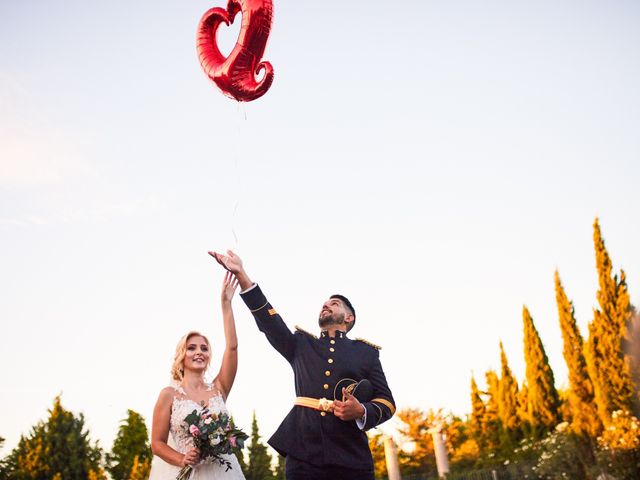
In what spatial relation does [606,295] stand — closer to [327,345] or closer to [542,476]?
[542,476]

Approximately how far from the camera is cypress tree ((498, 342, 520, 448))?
2562 cm

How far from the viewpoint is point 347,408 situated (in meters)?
3.83

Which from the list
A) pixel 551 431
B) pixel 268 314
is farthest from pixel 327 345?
pixel 551 431

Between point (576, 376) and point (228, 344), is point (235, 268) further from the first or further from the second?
point (576, 376)

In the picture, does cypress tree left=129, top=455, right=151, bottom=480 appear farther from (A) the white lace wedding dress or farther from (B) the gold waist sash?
(B) the gold waist sash

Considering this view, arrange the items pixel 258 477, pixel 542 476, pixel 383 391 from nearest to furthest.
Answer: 1. pixel 383 391
2. pixel 542 476
3. pixel 258 477

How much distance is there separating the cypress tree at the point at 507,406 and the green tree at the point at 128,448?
49.2ft

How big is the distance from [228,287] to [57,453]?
17.5 meters

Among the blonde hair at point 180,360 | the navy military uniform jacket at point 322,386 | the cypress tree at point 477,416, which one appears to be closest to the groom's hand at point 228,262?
the navy military uniform jacket at point 322,386

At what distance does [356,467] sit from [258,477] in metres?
17.3

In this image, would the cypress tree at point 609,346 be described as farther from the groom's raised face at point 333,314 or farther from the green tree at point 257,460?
the groom's raised face at point 333,314

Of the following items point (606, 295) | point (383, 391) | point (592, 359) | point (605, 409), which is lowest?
point (383, 391)

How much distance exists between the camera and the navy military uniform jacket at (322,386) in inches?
158

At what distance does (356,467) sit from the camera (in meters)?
3.99
